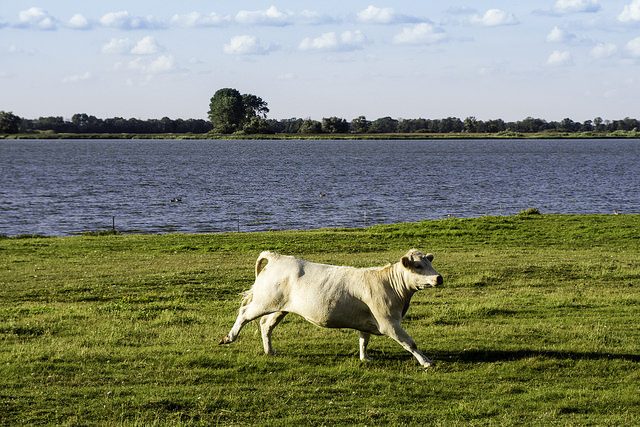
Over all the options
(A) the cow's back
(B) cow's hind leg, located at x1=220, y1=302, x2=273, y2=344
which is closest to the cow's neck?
(A) the cow's back

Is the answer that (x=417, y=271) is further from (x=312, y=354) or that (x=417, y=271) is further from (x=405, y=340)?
(x=312, y=354)

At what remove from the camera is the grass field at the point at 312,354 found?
11.3 metres

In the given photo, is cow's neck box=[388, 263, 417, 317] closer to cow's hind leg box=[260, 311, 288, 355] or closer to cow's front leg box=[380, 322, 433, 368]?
cow's front leg box=[380, 322, 433, 368]

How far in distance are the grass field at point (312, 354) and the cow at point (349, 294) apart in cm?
62

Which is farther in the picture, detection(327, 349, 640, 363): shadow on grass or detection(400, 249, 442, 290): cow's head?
detection(327, 349, 640, 363): shadow on grass

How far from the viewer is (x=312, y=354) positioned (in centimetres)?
1445

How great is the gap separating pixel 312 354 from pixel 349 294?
4.51 ft

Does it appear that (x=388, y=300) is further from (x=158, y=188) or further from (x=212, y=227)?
(x=158, y=188)

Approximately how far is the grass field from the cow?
617 mm

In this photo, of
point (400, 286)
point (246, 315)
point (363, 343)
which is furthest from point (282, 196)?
point (400, 286)

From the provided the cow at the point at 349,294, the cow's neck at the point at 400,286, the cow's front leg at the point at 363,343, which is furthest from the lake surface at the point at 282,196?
the cow's neck at the point at 400,286

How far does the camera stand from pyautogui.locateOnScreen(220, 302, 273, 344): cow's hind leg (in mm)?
14141

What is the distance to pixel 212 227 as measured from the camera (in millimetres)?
57312

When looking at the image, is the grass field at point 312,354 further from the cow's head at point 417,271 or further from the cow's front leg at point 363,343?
the cow's head at point 417,271
